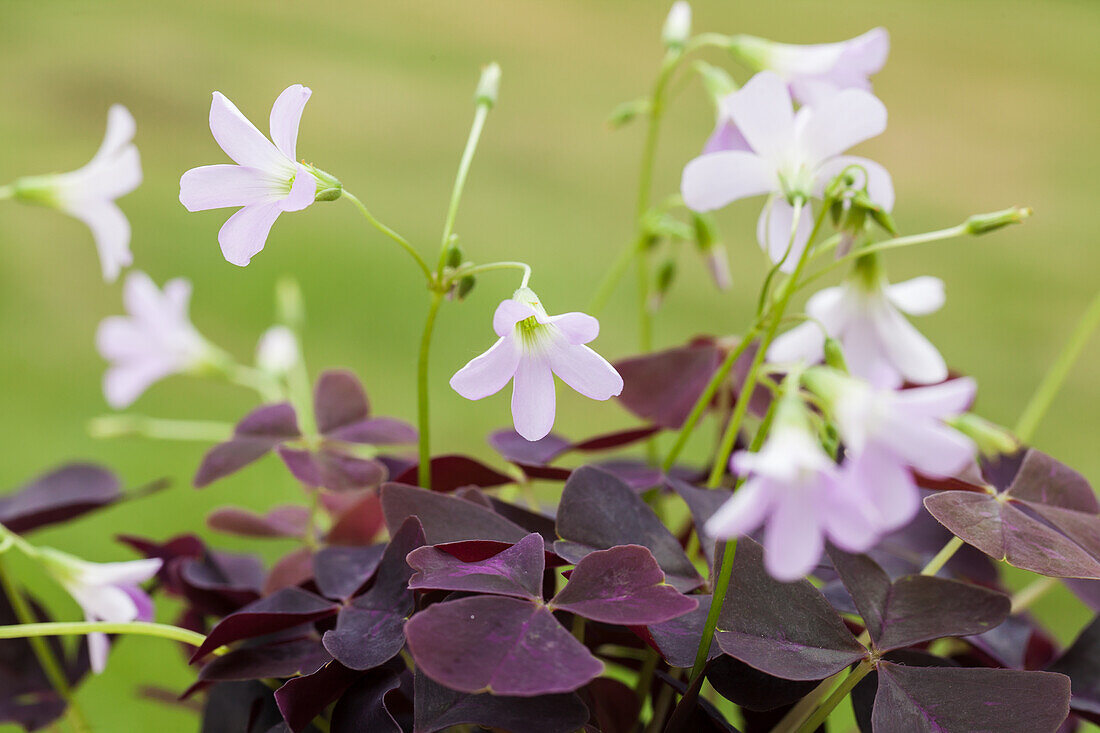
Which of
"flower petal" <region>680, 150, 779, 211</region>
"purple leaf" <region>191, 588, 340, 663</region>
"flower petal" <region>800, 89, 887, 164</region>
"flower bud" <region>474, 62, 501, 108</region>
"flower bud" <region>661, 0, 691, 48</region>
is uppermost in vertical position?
"flower bud" <region>661, 0, 691, 48</region>

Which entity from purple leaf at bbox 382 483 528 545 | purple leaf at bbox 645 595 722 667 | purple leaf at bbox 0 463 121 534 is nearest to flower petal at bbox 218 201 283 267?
purple leaf at bbox 382 483 528 545

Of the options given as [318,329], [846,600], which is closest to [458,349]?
[318,329]

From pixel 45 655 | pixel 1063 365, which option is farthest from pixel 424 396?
pixel 1063 365

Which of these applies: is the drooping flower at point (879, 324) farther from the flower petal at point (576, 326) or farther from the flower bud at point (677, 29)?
the flower bud at point (677, 29)

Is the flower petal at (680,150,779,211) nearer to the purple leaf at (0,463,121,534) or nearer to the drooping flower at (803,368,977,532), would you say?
the drooping flower at (803,368,977,532)

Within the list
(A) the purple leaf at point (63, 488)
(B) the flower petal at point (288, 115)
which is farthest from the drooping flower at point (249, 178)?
(A) the purple leaf at point (63, 488)

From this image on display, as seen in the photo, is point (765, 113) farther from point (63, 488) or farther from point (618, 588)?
point (63, 488)

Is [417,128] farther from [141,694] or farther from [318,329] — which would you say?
[141,694]

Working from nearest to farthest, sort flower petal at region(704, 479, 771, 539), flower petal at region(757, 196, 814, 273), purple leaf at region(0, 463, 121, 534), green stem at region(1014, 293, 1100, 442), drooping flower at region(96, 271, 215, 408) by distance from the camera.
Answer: flower petal at region(704, 479, 771, 539) → flower petal at region(757, 196, 814, 273) → green stem at region(1014, 293, 1100, 442) → purple leaf at region(0, 463, 121, 534) → drooping flower at region(96, 271, 215, 408)
